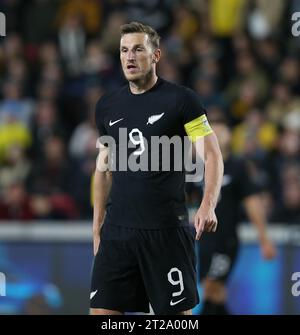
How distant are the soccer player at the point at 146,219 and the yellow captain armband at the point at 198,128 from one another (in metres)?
0.04

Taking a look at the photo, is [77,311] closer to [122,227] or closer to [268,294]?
[268,294]

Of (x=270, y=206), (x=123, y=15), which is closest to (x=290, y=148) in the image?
(x=270, y=206)

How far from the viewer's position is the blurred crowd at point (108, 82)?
471 inches

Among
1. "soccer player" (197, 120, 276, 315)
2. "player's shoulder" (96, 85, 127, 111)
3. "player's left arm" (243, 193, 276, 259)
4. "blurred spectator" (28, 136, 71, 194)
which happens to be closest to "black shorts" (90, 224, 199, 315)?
"player's shoulder" (96, 85, 127, 111)

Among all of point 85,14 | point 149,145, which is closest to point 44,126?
point 85,14

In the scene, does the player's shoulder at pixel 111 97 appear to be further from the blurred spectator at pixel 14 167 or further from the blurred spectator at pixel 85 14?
the blurred spectator at pixel 85 14

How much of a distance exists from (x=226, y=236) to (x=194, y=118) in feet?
10.4

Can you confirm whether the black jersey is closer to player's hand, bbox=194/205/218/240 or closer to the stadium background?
player's hand, bbox=194/205/218/240

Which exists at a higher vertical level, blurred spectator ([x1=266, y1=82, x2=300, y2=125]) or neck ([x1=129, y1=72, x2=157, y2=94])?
neck ([x1=129, y1=72, x2=157, y2=94])

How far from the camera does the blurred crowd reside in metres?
12.0

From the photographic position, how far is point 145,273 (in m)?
6.75

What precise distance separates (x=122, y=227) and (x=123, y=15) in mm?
8238

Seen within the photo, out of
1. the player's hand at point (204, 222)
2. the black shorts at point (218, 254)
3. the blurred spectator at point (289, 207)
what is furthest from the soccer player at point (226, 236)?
the player's hand at point (204, 222)

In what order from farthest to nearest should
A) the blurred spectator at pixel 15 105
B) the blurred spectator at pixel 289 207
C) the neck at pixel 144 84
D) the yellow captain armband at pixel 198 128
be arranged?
the blurred spectator at pixel 15 105 → the blurred spectator at pixel 289 207 → the neck at pixel 144 84 → the yellow captain armband at pixel 198 128
